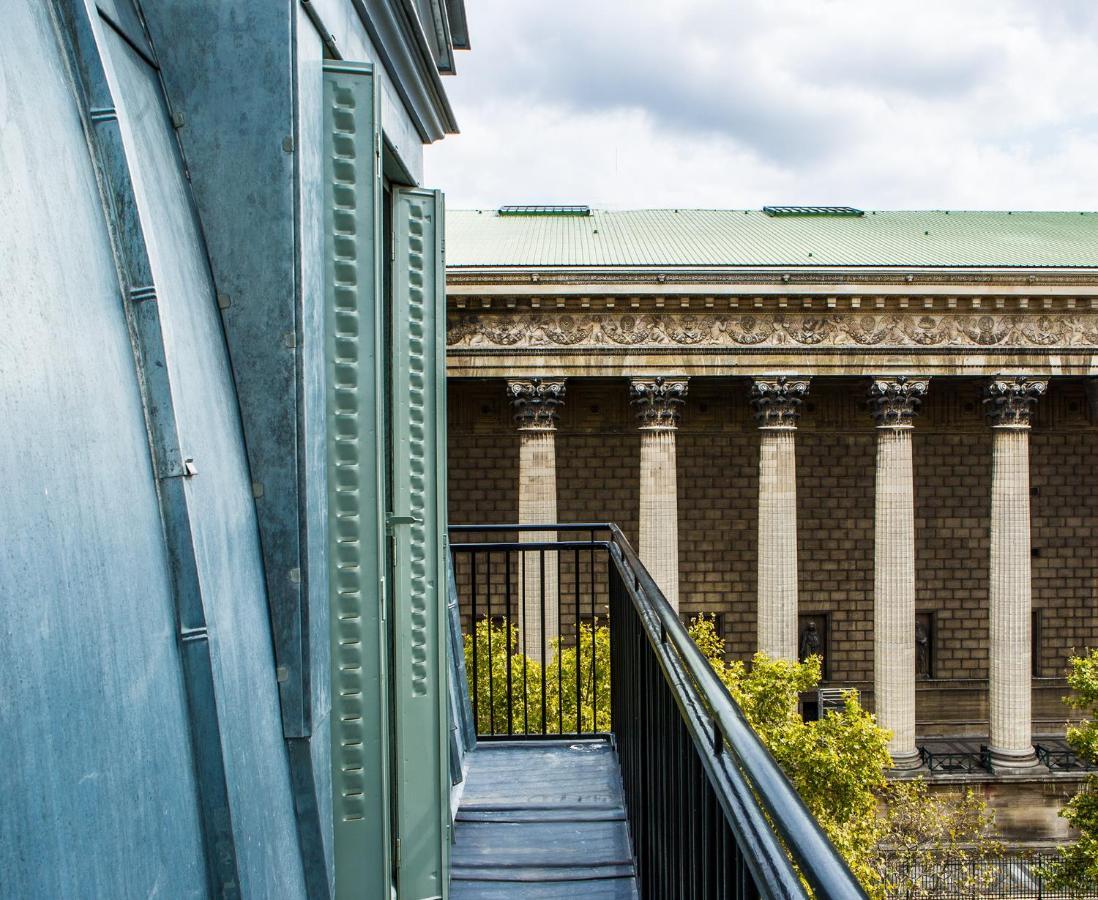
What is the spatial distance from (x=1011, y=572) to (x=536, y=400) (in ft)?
39.1

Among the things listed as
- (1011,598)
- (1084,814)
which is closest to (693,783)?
(1084,814)

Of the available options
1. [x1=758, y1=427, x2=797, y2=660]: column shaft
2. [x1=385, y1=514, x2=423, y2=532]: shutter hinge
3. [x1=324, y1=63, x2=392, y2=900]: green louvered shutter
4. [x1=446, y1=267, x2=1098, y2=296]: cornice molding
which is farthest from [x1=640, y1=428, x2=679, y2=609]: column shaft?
[x1=324, y1=63, x2=392, y2=900]: green louvered shutter

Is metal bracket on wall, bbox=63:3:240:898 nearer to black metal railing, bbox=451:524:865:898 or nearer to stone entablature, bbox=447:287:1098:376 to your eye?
black metal railing, bbox=451:524:865:898

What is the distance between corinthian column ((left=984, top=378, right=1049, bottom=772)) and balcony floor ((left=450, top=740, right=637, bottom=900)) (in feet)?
63.0

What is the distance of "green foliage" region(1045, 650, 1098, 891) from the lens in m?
15.5

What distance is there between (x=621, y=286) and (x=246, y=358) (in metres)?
19.5

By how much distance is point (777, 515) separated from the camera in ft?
72.0

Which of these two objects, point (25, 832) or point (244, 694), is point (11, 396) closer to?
point (25, 832)

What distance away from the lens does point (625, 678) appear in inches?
183

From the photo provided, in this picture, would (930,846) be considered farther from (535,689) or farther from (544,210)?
(544,210)

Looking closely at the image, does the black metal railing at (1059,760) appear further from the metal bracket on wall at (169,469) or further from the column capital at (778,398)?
the metal bracket on wall at (169,469)

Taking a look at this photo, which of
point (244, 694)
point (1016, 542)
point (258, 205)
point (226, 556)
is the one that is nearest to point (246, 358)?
point (258, 205)

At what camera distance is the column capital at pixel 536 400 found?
856 inches

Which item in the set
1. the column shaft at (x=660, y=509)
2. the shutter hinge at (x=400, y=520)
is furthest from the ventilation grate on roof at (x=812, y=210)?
the shutter hinge at (x=400, y=520)
